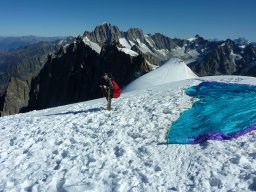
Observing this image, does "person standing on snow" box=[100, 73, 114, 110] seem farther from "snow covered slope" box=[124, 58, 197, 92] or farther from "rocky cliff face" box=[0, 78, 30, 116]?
"rocky cliff face" box=[0, 78, 30, 116]

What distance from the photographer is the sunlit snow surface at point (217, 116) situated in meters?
16.4

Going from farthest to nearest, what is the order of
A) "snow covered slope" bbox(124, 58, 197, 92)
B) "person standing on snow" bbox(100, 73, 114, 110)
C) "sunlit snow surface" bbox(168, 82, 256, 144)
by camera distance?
"snow covered slope" bbox(124, 58, 197, 92) → "person standing on snow" bbox(100, 73, 114, 110) → "sunlit snow surface" bbox(168, 82, 256, 144)

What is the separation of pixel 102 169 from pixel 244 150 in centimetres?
564

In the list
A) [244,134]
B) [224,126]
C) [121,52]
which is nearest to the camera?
[244,134]

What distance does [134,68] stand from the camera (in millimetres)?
110000

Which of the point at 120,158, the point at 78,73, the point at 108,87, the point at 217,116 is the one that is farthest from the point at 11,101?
the point at 120,158

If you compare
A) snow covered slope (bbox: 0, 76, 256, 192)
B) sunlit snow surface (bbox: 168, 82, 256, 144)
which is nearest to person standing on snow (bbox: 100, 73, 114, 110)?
snow covered slope (bbox: 0, 76, 256, 192)

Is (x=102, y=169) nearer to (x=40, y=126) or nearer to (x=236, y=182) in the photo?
(x=236, y=182)

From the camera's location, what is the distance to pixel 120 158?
15094mm

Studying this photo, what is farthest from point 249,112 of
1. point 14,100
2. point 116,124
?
point 14,100

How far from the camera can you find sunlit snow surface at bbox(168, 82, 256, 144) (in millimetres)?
16375

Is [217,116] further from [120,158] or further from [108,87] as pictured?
[108,87]

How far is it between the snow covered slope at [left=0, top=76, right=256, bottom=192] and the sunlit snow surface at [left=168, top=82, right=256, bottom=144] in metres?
0.67

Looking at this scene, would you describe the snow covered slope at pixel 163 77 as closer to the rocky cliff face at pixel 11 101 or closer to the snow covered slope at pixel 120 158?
the snow covered slope at pixel 120 158
